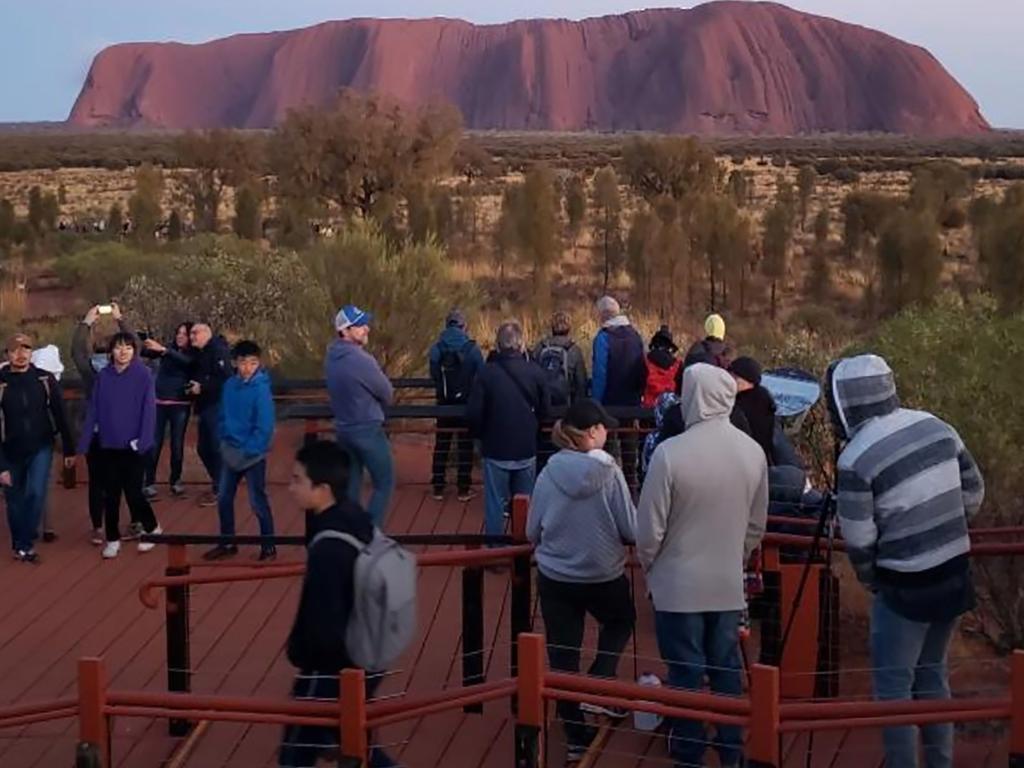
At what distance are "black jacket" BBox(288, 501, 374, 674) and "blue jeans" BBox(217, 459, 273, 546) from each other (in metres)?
4.48

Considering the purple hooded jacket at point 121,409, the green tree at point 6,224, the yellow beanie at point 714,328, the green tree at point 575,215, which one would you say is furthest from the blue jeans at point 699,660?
the green tree at point 6,224

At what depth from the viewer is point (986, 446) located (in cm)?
796

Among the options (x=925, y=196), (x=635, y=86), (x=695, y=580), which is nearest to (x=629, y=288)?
(x=925, y=196)

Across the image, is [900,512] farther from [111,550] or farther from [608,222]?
[608,222]

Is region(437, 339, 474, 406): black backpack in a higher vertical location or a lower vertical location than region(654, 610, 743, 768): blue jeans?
higher

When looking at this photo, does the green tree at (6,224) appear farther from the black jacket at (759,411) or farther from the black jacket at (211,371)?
the black jacket at (759,411)

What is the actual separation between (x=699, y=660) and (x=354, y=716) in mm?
1447

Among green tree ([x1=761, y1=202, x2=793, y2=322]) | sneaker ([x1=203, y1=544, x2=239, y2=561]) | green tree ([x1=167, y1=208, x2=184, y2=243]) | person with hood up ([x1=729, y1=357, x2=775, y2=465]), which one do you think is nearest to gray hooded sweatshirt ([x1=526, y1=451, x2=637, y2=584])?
person with hood up ([x1=729, y1=357, x2=775, y2=465])

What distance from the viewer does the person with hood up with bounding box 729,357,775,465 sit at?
6891 mm

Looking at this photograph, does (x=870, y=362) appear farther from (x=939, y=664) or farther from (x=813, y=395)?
(x=813, y=395)

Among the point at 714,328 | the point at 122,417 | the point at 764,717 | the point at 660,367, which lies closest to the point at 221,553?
the point at 122,417

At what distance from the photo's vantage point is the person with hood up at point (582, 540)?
546 centimetres

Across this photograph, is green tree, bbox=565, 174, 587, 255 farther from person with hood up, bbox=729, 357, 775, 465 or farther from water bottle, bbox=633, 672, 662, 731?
water bottle, bbox=633, 672, 662, 731

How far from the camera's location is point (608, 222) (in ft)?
106
